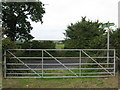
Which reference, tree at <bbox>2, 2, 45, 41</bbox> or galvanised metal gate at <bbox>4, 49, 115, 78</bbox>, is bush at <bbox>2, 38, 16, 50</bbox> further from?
tree at <bbox>2, 2, 45, 41</bbox>

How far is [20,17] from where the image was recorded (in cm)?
2047

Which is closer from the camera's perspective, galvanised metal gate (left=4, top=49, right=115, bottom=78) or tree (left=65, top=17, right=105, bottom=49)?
galvanised metal gate (left=4, top=49, right=115, bottom=78)

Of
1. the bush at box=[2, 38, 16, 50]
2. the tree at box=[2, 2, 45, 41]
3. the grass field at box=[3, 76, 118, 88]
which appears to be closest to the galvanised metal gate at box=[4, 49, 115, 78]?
the bush at box=[2, 38, 16, 50]

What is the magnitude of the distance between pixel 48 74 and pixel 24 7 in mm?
13842

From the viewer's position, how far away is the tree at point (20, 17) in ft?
64.8

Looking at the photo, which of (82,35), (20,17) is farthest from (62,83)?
(20,17)

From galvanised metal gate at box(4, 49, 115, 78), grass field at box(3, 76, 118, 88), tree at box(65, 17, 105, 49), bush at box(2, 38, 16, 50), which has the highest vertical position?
tree at box(65, 17, 105, 49)

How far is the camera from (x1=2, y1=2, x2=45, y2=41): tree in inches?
778

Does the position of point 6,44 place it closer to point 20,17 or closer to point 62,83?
point 62,83

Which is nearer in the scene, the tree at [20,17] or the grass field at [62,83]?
the grass field at [62,83]

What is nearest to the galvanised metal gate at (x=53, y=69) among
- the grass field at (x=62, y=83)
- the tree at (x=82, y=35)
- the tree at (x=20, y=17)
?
the grass field at (x=62, y=83)

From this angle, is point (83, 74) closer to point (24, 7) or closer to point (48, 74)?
point (48, 74)

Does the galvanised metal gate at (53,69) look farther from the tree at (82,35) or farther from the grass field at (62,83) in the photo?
the tree at (82,35)

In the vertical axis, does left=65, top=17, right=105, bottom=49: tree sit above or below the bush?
above
